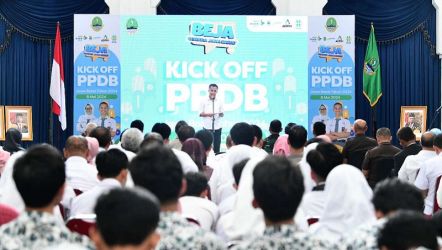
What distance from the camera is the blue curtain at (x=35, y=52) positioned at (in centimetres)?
1349

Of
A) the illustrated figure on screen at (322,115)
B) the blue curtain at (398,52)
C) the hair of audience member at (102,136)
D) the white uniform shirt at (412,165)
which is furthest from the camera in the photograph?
the blue curtain at (398,52)

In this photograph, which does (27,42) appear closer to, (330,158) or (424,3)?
(424,3)

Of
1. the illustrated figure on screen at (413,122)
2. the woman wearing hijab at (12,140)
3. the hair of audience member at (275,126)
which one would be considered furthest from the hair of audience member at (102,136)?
the illustrated figure on screen at (413,122)

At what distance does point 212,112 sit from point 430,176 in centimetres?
581

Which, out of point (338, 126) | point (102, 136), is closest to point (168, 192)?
point (102, 136)

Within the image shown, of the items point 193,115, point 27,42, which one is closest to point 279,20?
point 193,115

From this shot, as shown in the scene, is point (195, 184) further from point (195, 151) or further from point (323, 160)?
point (195, 151)

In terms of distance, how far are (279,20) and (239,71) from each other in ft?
3.02

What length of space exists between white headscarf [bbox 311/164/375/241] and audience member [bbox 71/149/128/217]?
1.27 m

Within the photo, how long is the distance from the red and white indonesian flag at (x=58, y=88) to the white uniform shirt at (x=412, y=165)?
21.7ft

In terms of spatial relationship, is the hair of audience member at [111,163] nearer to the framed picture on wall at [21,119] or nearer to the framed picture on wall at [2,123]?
the framed picture on wall at [2,123]

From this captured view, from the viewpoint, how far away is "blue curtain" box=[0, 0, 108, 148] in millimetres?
13492

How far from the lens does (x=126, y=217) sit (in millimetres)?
2121

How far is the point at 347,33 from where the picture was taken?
12.3m
